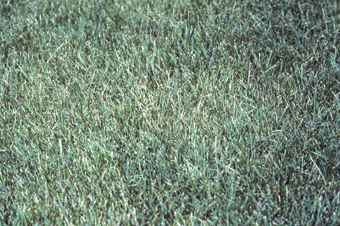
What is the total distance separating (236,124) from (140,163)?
534 millimetres

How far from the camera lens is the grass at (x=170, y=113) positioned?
2.03 m

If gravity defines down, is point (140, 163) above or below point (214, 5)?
below

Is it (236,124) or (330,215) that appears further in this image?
(236,124)

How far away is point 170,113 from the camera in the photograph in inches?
98.5

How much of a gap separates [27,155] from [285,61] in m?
1.62

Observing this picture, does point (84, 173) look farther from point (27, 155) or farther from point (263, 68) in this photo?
point (263, 68)

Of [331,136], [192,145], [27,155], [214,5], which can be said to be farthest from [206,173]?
[214,5]

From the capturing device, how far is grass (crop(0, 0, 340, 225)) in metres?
2.03

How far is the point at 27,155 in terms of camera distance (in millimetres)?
2312

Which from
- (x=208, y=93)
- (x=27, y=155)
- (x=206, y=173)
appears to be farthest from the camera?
(x=208, y=93)

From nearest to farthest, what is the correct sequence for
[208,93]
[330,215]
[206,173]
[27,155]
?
[330,215] → [206,173] → [27,155] → [208,93]

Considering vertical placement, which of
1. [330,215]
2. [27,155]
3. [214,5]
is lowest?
[330,215]

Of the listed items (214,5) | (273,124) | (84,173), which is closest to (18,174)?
(84,173)

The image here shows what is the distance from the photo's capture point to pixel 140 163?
2213 millimetres
